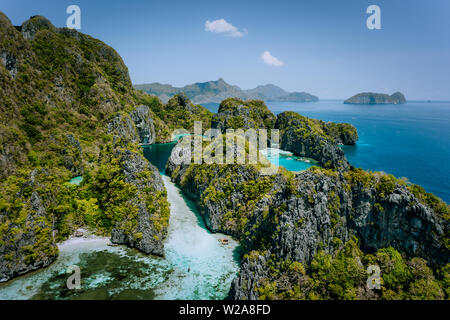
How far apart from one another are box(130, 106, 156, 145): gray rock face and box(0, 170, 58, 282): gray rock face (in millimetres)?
77647

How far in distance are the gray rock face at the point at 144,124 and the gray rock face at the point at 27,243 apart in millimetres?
77647

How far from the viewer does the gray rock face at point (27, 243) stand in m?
25.9

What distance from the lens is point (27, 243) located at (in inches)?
1097

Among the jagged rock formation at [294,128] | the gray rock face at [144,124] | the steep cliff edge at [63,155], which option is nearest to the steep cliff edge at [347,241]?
the steep cliff edge at [63,155]

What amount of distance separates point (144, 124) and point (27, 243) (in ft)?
287

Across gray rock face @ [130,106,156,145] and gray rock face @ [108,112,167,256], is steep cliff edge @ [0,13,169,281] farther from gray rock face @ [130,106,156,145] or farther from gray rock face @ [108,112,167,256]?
gray rock face @ [130,106,156,145]

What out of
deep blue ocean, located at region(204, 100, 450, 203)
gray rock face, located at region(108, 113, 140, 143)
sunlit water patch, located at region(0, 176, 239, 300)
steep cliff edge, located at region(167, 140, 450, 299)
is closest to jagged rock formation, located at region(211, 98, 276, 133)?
deep blue ocean, located at region(204, 100, 450, 203)

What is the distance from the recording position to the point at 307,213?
23.7 metres

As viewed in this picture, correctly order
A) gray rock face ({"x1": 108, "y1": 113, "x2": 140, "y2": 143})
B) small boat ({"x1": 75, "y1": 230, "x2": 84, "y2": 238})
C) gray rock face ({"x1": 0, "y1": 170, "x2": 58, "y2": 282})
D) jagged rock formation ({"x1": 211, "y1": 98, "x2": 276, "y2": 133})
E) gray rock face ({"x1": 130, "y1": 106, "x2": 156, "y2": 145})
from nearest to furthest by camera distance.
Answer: gray rock face ({"x1": 0, "y1": 170, "x2": 58, "y2": 282})
small boat ({"x1": 75, "y1": 230, "x2": 84, "y2": 238})
gray rock face ({"x1": 108, "y1": 113, "x2": 140, "y2": 143})
jagged rock formation ({"x1": 211, "y1": 98, "x2": 276, "y2": 133})
gray rock face ({"x1": 130, "y1": 106, "x2": 156, "y2": 145})

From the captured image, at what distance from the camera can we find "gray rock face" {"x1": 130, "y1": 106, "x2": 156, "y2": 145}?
106150 mm

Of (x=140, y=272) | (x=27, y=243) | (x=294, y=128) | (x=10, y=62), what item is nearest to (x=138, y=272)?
(x=140, y=272)

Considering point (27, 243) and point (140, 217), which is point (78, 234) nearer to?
point (27, 243)

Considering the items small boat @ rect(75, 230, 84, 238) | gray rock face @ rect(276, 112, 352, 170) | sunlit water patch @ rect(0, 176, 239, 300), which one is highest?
gray rock face @ rect(276, 112, 352, 170)

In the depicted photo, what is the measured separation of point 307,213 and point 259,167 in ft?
59.1
